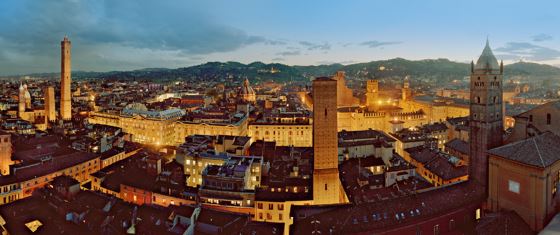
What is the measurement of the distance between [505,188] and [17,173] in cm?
4337

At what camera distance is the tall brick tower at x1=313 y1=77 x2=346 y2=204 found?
40906 mm

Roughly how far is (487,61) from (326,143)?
54.2 ft

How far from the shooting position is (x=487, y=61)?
32.9 m

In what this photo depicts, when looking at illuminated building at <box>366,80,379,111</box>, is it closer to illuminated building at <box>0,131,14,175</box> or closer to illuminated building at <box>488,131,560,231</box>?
illuminated building at <box>0,131,14,175</box>

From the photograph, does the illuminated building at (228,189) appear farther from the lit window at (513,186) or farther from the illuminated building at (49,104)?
the illuminated building at (49,104)

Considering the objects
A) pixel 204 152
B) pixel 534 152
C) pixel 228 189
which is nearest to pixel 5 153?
pixel 204 152

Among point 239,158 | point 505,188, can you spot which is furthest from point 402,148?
point 505,188

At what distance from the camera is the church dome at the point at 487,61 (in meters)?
32.9

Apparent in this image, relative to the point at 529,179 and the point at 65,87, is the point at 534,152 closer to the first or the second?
the point at 529,179

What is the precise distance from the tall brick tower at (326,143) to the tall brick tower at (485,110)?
12.8 meters

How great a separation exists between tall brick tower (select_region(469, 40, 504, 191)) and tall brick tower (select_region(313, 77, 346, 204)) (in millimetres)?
12832

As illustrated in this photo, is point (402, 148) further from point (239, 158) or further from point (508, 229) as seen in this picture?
point (508, 229)

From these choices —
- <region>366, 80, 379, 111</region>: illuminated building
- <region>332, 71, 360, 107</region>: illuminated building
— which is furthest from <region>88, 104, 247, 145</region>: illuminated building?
<region>332, 71, 360, 107</region>: illuminated building

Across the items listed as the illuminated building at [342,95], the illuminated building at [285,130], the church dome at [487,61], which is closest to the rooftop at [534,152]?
the church dome at [487,61]
